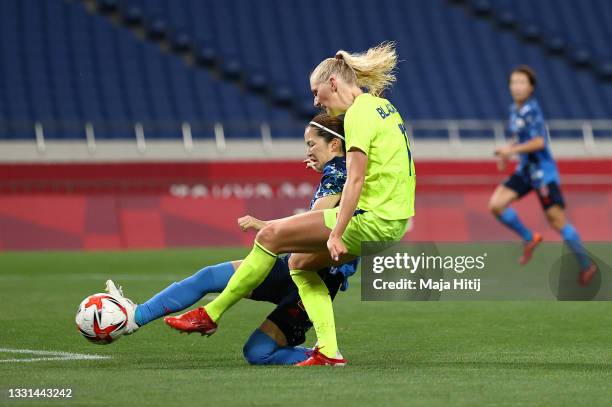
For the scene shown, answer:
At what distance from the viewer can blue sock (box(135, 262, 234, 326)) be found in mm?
7535

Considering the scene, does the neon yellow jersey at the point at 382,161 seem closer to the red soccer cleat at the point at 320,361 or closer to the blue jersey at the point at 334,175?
the blue jersey at the point at 334,175

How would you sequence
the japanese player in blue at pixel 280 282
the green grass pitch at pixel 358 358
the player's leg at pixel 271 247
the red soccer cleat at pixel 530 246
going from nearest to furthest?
the green grass pitch at pixel 358 358 → the player's leg at pixel 271 247 → the japanese player in blue at pixel 280 282 → the red soccer cleat at pixel 530 246

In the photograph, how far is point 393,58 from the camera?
24.6 feet

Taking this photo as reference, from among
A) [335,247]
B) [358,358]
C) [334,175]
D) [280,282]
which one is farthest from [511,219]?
[335,247]

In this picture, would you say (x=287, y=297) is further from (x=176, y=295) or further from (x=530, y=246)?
(x=530, y=246)

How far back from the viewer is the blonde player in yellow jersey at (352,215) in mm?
7141

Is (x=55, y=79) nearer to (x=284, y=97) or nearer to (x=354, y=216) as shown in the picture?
(x=284, y=97)

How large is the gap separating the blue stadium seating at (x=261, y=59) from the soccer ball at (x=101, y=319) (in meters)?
16.3

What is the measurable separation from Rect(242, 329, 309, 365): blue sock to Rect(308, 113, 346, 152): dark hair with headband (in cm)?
116

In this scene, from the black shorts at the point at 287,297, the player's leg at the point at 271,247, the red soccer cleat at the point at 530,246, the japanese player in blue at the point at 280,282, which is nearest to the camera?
the player's leg at the point at 271,247

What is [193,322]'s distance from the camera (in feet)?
23.8

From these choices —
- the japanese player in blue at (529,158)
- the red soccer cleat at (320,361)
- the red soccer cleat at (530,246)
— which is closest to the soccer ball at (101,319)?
the red soccer cleat at (320,361)

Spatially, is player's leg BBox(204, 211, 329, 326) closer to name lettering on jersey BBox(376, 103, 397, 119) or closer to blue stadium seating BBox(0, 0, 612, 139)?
name lettering on jersey BBox(376, 103, 397, 119)

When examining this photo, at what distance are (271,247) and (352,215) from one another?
0.53 m
